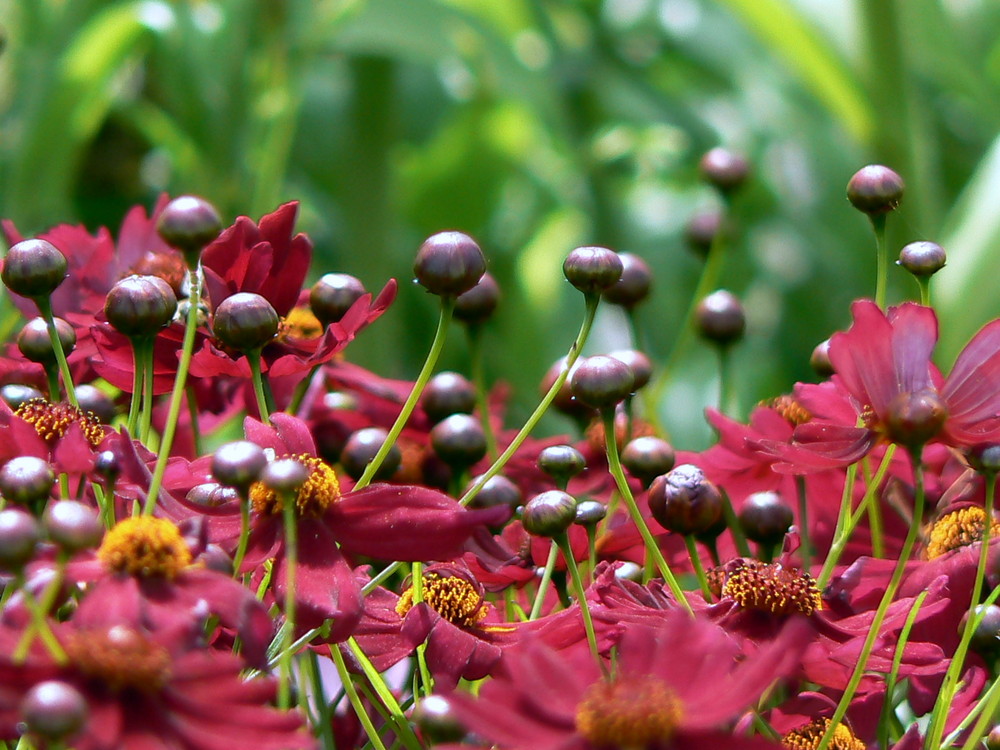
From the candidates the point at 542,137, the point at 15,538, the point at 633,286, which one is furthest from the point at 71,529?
the point at 542,137

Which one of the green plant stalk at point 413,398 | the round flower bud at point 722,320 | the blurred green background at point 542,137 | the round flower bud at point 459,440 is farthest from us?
the blurred green background at point 542,137

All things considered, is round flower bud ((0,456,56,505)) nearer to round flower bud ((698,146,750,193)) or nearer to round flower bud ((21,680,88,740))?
round flower bud ((21,680,88,740))

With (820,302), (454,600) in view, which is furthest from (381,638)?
(820,302)

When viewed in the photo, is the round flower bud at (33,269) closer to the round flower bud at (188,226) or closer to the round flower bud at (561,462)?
the round flower bud at (188,226)

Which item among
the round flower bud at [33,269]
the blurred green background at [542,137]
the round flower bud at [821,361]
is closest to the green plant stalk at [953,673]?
the round flower bud at [821,361]

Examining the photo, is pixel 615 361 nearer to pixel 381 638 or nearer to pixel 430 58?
pixel 381 638
